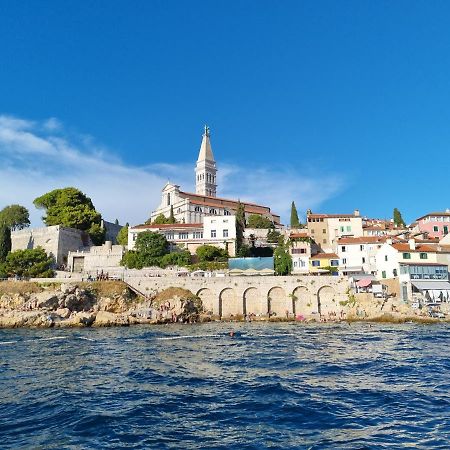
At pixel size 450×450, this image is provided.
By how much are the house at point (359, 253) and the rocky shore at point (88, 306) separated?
865 inches

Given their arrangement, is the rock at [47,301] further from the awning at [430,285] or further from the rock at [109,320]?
the awning at [430,285]

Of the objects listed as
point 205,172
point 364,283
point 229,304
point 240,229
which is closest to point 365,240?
point 364,283

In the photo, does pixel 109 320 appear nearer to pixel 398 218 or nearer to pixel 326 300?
pixel 326 300

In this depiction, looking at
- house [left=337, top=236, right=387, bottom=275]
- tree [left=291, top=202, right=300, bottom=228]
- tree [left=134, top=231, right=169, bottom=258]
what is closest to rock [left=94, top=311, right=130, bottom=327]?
tree [left=134, top=231, right=169, bottom=258]

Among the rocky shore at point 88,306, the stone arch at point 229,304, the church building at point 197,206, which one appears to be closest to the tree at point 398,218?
the church building at point 197,206

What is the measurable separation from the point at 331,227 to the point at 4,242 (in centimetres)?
5145

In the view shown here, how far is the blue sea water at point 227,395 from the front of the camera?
11.9m

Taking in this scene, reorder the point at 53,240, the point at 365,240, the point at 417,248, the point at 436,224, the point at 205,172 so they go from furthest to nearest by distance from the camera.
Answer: the point at 205,172, the point at 436,224, the point at 53,240, the point at 365,240, the point at 417,248

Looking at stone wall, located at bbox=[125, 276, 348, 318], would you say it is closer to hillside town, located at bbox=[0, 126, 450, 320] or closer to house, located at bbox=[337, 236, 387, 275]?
hillside town, located at bbox=[0, 126, 450, 320]

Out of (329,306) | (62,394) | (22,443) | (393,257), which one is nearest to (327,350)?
(62,394)

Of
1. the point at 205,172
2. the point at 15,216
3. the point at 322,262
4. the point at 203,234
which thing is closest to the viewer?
the point at 322,262

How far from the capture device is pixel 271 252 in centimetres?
6862

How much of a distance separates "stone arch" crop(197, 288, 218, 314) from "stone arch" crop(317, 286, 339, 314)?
12.5 m

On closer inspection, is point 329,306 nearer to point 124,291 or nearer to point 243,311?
point 243,311
